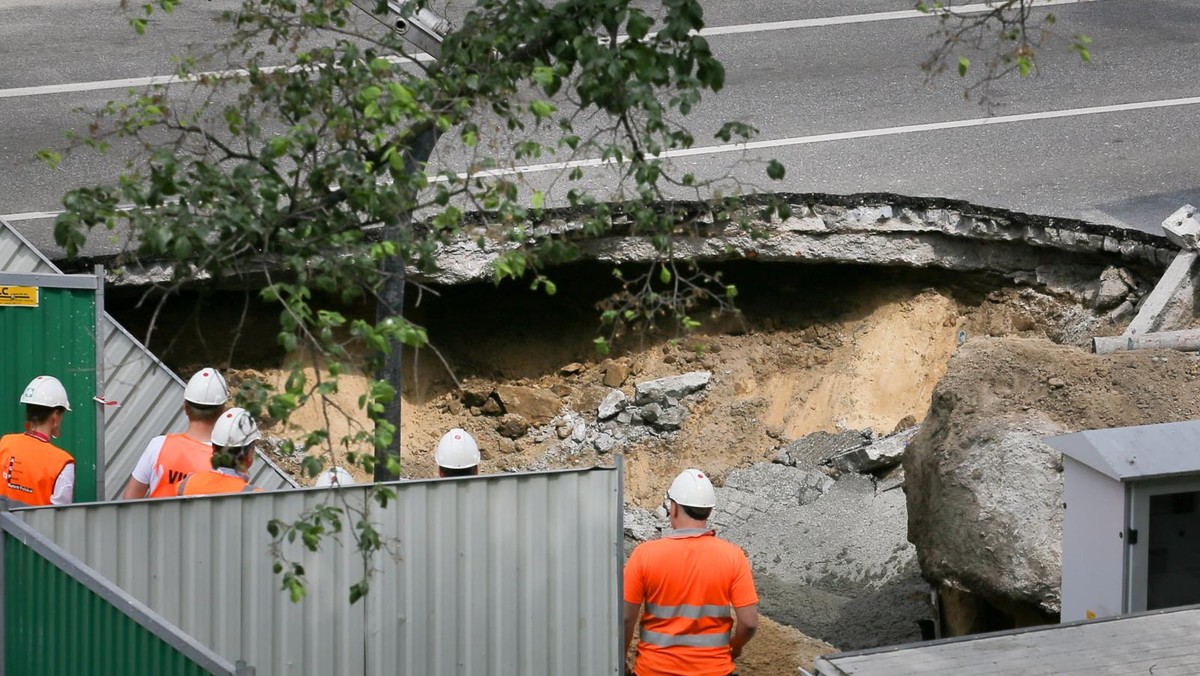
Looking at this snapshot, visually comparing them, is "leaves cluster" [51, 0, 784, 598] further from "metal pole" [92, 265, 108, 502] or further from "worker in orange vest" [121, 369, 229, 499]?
"metal pole" [92, 265, 108, 502]

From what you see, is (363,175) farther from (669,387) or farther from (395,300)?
(669,387)

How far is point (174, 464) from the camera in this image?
A: 19.3 ft

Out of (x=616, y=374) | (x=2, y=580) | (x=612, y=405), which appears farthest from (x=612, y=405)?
(x=2, y=580)

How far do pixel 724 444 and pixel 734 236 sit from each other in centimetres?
153

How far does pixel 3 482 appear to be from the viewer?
236 inches

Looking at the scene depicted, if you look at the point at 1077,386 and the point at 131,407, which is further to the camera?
the point at 1077,386

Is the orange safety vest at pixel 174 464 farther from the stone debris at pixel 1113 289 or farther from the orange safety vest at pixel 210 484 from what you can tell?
the stone debris at pixel 1113 289

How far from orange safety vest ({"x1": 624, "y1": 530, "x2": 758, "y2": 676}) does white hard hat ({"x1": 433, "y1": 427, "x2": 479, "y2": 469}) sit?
3.58 feet

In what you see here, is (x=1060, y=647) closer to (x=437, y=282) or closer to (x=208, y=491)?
(x=208, y=491)

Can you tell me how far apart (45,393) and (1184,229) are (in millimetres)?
6909

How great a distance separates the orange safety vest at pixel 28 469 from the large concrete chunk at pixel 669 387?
501cm

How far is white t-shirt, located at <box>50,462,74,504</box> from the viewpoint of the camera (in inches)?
237

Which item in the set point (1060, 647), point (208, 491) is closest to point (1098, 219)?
point (1060, 647)

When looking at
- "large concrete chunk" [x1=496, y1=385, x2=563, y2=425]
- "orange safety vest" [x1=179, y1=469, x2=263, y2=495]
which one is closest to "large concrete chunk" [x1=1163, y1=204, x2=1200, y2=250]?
"large concrete chunk" [x1=496, y1=385, x2=563, y2=425]
